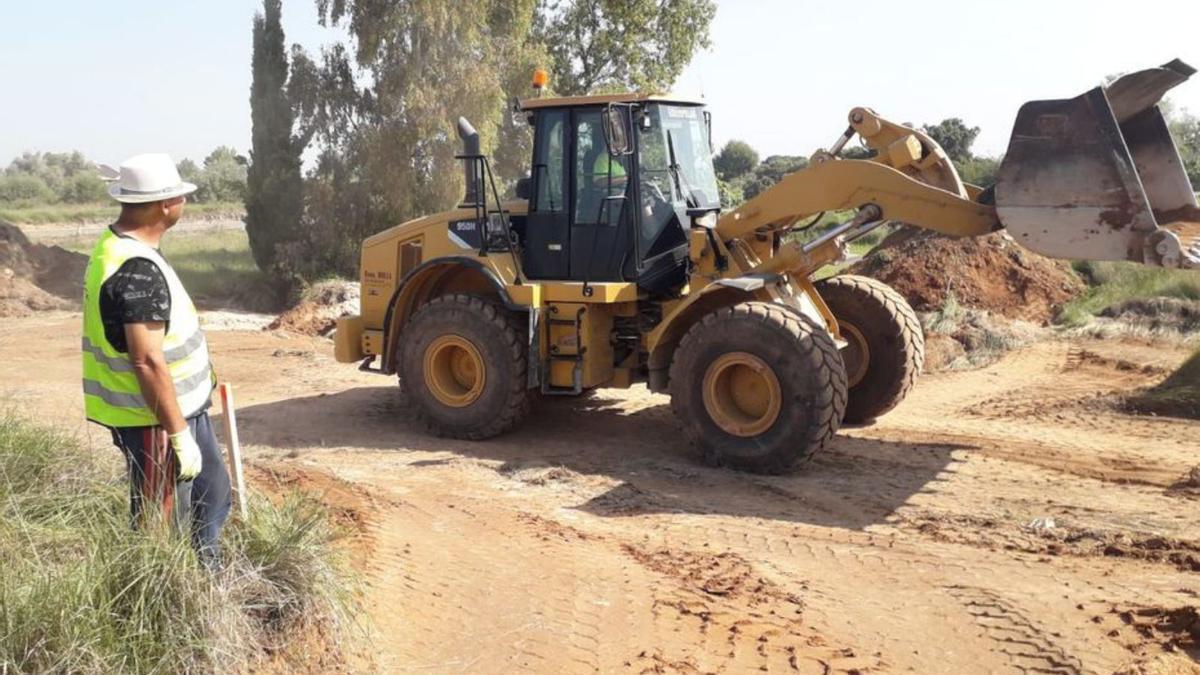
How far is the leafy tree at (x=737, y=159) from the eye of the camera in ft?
168

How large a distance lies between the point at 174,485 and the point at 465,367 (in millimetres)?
5038

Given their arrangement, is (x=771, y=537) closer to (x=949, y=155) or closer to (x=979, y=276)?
(x=979, y=276)

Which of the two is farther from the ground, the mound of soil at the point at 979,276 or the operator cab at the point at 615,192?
the operator cab at the point at 615,192

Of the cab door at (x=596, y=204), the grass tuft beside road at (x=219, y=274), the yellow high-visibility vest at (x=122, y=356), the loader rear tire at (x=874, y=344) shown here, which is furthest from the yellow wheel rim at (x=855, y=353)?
the grass tuft beside road at (x=219, y=274)

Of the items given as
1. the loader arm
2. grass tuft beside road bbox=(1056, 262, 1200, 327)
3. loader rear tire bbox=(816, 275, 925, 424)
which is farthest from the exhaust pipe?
grass tuft beside road bbox=(1056, 262, 1200, 327)

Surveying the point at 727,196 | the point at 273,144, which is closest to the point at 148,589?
the point at 727,196

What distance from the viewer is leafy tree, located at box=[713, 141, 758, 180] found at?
51.1 metres

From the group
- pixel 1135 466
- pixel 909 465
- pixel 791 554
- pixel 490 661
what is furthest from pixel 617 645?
pixel 1135 466

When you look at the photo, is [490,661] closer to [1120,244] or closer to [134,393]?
[134,393]

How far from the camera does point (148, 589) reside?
408 cm

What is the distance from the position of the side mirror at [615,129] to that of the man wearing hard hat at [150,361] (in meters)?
4.28

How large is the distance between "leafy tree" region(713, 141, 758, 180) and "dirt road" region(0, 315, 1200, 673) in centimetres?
4094

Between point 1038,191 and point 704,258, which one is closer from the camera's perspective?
point 1038,191

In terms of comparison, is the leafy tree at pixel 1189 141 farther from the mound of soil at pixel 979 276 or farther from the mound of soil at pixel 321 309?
the mound of soil at pixel 321 309
